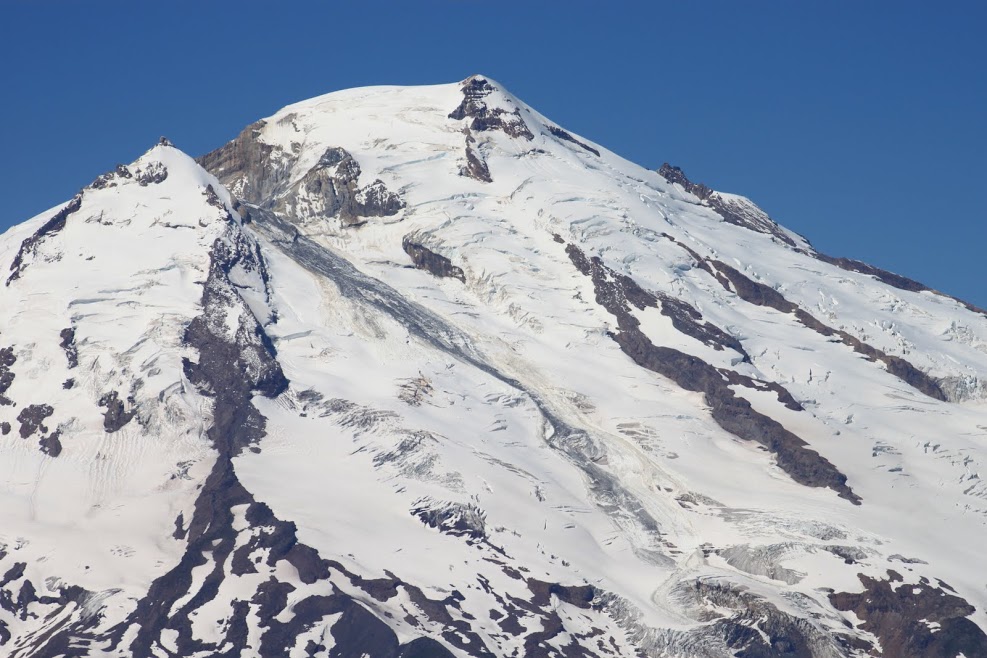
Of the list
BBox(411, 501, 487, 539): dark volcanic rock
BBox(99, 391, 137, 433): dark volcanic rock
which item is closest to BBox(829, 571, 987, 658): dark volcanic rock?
BBox(411, 501, 487, 539): dark volcanic rock

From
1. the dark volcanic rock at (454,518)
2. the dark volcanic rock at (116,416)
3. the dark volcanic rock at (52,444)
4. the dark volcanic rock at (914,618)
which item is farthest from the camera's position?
the dark volcanic rock at (116,416)

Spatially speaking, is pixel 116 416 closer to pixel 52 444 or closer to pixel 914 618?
pixel 52 444

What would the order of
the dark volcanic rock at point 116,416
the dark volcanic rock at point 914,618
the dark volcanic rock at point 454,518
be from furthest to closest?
the dark volcanic rock at point 116,416 → the dark volcanic rock at point 454,518 → the dark volcanic rock at point 914,618

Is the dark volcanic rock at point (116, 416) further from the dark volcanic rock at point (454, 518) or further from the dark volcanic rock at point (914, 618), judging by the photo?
the dark volcanic rock at point (914, 618)

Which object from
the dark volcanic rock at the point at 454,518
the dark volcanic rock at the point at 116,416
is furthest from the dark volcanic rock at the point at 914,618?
the dark volcanic rock at the point at 116,416

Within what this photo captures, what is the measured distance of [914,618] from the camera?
184000 millimetres

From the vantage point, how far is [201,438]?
19862 centimetres

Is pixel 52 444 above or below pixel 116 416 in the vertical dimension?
below

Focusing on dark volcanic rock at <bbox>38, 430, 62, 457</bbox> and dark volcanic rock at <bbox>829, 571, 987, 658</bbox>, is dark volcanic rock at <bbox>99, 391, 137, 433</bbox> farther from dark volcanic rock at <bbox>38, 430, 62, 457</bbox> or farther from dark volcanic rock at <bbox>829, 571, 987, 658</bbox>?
dark volcanic rock at <bbox>829, 571, 987, 658</bbox>

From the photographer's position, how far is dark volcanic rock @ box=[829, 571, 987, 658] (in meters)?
181

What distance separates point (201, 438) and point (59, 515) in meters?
18.1

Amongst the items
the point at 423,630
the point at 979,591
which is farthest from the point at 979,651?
the point at 423,630

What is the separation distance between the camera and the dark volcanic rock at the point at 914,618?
181m

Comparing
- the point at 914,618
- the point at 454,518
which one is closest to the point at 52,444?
the point at 454,518
